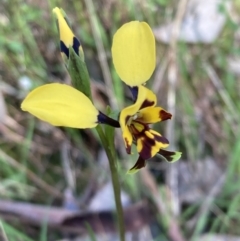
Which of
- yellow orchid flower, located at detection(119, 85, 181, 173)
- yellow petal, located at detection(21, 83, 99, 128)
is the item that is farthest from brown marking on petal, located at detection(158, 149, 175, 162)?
yellow petal, located at detection(21, 83, 99, 128)

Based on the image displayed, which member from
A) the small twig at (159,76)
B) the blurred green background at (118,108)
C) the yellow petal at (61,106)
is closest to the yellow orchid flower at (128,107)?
the yellow petal at (61,106)

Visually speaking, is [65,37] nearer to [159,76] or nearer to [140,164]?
[140,164]

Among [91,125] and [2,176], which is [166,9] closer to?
[2,176]

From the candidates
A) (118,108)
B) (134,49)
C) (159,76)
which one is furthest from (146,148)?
(159,76)

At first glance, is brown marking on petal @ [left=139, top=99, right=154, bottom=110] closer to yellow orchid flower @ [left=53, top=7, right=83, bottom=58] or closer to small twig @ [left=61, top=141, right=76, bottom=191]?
yellow orchid flower @ [left=53, top=7, right=83, bottom=58]

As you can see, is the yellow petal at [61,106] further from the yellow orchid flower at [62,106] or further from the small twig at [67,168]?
the small twig at [67,168]
